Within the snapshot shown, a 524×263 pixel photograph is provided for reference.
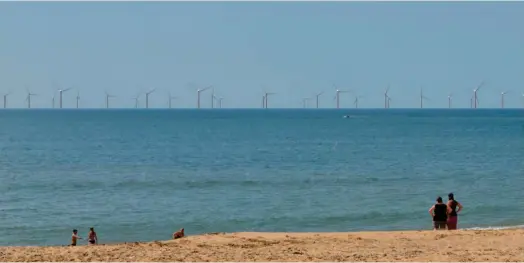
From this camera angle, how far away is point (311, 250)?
20.7 meters

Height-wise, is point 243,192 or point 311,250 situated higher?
point 311,250

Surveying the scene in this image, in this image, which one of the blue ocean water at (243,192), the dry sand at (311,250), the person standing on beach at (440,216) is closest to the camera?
the dry sand at (311,250)

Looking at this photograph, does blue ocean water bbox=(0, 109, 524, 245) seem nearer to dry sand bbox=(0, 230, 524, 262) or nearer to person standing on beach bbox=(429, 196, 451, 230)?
person standing on beach bbox=(429, 196, 451, 230)

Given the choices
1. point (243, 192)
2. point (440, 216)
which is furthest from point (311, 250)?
point (243, 192)

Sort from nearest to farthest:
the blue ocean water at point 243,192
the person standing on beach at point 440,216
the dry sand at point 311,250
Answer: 1. the dry sand at point 311,250
2. the person standing on beach at point 440,216
3. the blue ocean water at point 243,192

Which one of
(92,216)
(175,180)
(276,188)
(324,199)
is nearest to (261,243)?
(92,216)

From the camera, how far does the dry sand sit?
19.3 metres

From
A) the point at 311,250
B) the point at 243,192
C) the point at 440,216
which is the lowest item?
the point at 243,192

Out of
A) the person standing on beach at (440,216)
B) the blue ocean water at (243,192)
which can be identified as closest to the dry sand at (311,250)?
the person standing on beach at (440,216)

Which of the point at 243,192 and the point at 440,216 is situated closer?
the point at 440,216

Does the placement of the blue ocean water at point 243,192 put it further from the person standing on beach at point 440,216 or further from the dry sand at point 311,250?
the dry sand at point 311,250

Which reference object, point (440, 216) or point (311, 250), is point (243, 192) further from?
point (311, 250)

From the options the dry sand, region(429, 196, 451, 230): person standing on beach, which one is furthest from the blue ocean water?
the dry sand

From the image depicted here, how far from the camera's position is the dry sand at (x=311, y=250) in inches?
759
